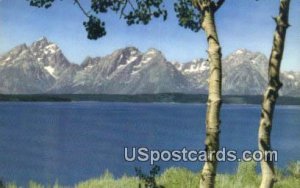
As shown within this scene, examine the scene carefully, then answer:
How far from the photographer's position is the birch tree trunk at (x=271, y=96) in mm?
7148

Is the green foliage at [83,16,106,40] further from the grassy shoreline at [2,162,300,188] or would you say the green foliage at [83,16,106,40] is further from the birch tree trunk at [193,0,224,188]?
the grassy shoreline at [2,162,300,188]

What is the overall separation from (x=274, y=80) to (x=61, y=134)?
116936 millimetres

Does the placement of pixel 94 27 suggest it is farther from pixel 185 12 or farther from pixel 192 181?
pixel 192 181

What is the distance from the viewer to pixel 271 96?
7141mm

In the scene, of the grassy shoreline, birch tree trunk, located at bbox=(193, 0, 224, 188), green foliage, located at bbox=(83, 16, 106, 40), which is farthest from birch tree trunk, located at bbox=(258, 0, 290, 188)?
the grassy shoreline

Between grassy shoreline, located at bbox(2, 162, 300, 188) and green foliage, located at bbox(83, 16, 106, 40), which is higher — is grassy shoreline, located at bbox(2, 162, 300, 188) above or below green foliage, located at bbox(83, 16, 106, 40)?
below

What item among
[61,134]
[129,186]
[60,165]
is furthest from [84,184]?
[61,134]

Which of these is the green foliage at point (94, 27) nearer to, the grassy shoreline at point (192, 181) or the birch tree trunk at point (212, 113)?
the birch tree trunk at point (212, 113)

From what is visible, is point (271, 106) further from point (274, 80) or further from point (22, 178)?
point (22, 178)

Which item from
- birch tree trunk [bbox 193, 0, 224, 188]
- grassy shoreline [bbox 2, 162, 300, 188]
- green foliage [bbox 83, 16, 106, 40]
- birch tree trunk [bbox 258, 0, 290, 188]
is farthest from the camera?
grassy shoreline [bbox 2, 162, 300, 188]

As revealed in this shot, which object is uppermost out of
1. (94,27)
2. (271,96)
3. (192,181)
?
(94,27)

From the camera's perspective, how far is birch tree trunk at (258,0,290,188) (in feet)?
23.5

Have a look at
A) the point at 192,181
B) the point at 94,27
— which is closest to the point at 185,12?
the point at 94,27

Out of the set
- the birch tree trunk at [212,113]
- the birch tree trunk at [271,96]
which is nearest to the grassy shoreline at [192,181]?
the birch tree trunk at [271,96]
